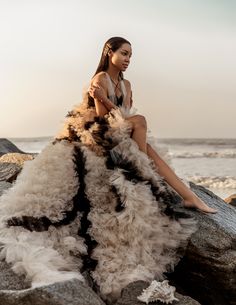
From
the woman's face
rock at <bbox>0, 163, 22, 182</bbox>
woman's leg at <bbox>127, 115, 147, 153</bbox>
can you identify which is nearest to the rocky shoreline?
woman's leg at <bbox>127, 115, 147, 153</bbox>

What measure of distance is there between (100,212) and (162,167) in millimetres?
756

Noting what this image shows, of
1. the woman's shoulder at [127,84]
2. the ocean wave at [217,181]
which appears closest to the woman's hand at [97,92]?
the woman's shoulder at [127,84]

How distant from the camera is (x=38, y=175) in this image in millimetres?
4188

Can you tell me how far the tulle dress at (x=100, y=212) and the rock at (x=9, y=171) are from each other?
1.78 metres

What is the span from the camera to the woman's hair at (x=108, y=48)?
4801 millimetres

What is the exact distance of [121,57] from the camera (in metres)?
4.80

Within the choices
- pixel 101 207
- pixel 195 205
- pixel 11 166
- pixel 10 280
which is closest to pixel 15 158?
pixel 11 166

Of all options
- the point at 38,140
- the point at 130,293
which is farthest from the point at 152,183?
the point at 38,140

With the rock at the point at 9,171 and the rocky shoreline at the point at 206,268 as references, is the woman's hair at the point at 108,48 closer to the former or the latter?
the rocky shoreline at the point at 206,268

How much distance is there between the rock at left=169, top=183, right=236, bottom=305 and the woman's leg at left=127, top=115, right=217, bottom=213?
0.89ft

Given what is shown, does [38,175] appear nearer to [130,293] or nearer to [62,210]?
[62,210]

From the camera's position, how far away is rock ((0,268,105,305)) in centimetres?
279

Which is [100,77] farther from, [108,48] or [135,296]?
[135,296]

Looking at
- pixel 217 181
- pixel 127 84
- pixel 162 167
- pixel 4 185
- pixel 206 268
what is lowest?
pixel 217 181
